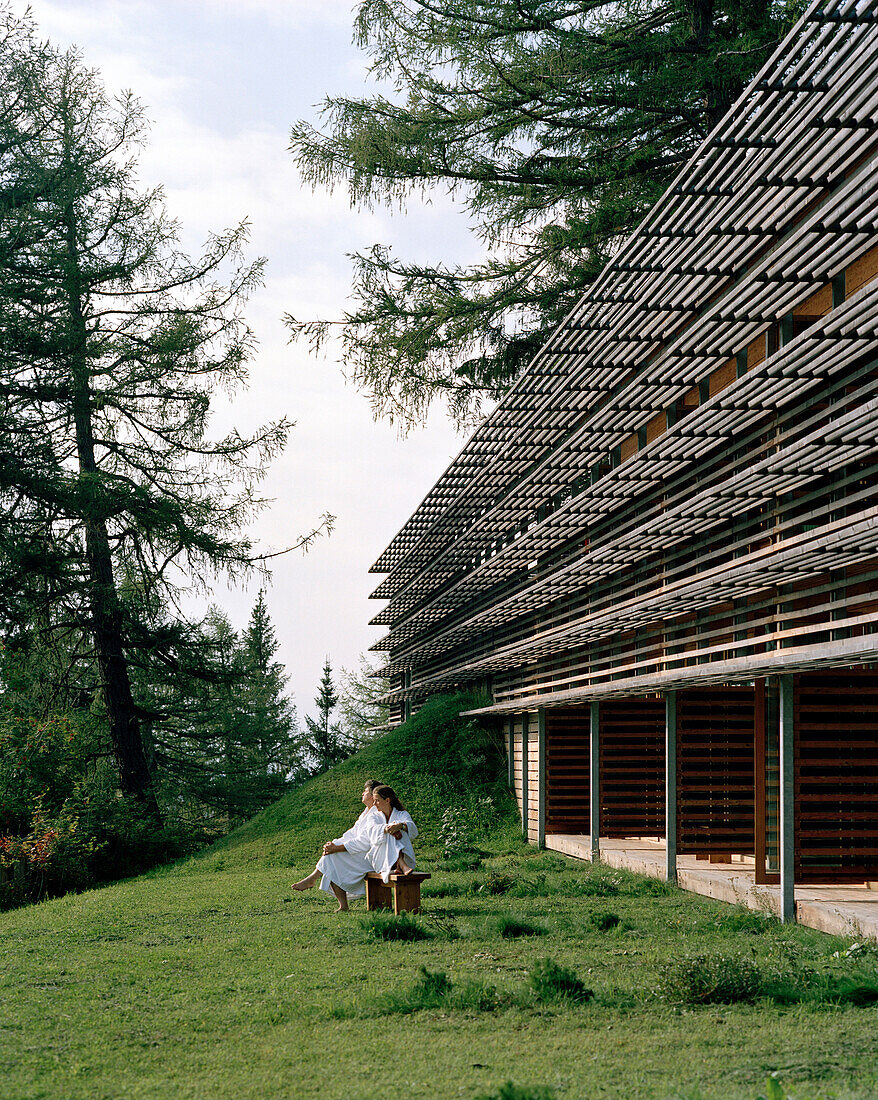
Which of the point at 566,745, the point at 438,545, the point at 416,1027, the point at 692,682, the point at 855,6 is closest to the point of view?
the point at 416,1027

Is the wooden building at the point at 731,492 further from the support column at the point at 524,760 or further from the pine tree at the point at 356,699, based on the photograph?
the pine tree at the point at 356,699

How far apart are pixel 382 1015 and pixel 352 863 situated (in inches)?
209

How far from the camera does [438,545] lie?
24.5m

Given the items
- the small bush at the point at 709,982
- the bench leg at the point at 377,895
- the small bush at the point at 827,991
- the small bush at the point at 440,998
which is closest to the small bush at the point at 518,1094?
the small bush at the point at 440,998

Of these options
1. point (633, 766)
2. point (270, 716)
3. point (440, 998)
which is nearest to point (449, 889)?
point (633, 766)

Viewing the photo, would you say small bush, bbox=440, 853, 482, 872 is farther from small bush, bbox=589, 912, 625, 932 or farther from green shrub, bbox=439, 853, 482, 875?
small bush, bbox=589, 912, 625, 932

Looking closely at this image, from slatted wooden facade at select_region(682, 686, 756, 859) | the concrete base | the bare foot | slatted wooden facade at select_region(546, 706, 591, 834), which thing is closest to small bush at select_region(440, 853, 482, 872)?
the concrete base

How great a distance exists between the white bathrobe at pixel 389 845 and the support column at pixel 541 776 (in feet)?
21.3

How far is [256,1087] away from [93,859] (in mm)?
16355

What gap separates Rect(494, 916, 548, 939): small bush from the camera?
9.46 m

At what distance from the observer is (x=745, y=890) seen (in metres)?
11.1

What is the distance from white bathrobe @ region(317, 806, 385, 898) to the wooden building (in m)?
2.99

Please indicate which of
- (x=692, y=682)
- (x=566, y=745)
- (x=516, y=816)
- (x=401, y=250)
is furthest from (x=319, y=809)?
(x=692, y=682)

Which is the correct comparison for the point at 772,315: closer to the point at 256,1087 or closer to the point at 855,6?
the point at 855,6
